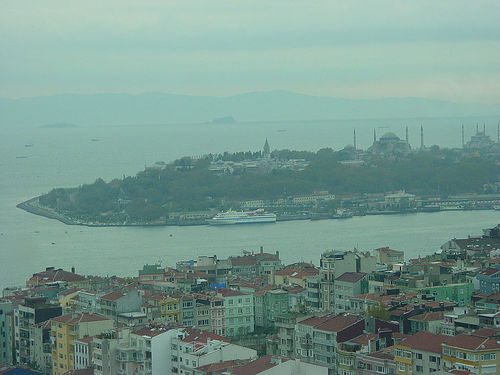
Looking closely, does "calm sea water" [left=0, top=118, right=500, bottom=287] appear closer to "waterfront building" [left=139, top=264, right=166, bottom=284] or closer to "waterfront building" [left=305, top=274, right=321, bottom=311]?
"waterfront building" [left=139, top=264, right=166, bottom=284]

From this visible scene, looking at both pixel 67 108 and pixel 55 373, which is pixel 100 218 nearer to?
pixel 55 373

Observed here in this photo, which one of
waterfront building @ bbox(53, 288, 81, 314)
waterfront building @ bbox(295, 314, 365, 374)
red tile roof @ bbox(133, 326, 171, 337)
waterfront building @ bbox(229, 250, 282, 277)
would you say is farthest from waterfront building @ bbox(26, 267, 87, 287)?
waterfront building @ bbox(295, 314, 365, 374)

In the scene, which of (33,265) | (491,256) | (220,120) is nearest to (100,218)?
(33,265)

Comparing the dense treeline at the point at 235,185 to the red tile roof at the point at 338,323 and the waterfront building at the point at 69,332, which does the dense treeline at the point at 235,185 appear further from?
the red tile roof at the point at 338,323

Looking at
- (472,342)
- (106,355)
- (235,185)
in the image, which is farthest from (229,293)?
(235,185)

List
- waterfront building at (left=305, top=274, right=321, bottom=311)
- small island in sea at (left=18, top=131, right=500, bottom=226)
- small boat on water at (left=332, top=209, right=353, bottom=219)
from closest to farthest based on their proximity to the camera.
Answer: waterfront building at (left=305, top=274, right=321, bottom=311), small boat on water at (left=332, top=209, right=353, bottom=219), small island in sea at (left=18, top=131, right=500, bottom=226)

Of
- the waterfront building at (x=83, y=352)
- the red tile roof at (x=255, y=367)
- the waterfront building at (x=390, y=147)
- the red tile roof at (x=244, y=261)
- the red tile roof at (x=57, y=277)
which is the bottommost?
the waterfront building at (x=83, y=352)

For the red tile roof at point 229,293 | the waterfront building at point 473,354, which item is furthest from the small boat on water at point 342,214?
the waterfront building at point 473,354

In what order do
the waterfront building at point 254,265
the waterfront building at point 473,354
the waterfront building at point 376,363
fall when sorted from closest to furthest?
the waterfront building at point 473,354
the waterfront building at point 376,363
the waterfront building at point 254,265
